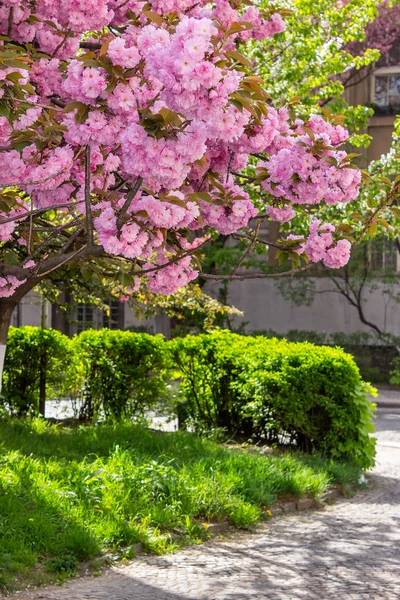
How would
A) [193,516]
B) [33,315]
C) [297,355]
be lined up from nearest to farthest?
1. [193,516]
2. [297,355]
3. [33,315]

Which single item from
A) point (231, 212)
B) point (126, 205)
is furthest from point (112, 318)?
point (126, 205)

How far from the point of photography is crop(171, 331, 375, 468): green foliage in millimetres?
10688

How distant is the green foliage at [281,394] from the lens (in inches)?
421

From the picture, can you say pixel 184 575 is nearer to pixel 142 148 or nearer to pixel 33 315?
pixel 142 148

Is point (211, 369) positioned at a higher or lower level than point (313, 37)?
lower

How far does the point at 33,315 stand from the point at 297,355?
2206 centimetres

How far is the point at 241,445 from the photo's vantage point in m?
11.5

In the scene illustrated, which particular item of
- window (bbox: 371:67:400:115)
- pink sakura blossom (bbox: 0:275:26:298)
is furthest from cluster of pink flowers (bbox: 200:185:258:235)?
window (bbox: 371:67:400:115)

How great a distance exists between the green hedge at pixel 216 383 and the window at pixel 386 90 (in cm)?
2008

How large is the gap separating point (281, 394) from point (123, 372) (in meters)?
3.34

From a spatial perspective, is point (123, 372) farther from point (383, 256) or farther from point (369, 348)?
point (383, 256)

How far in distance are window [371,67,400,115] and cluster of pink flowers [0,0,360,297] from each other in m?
25.2

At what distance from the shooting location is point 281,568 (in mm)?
6887

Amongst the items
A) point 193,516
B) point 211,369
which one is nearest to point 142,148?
point 193,516
